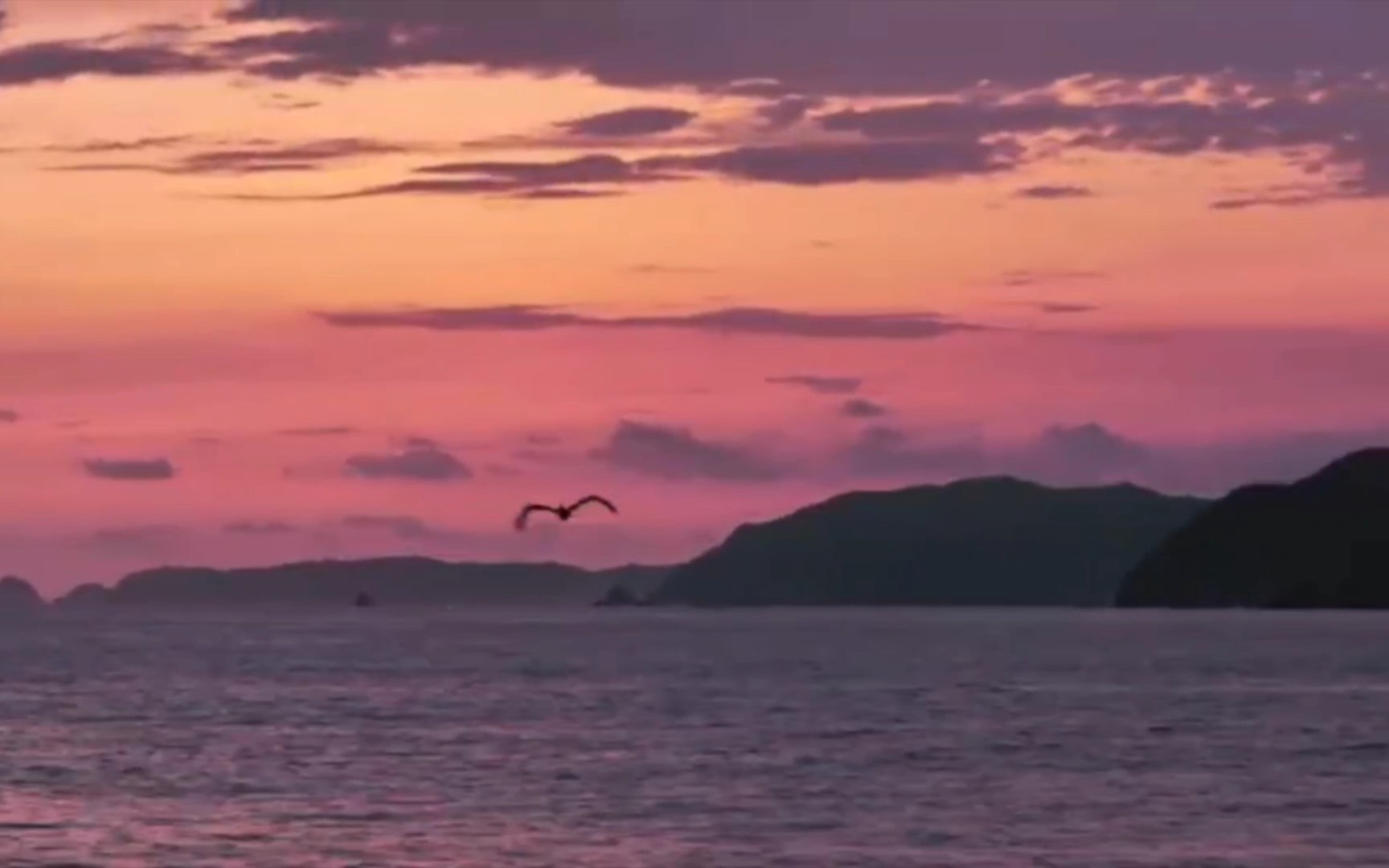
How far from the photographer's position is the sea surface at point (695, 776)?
6034cm

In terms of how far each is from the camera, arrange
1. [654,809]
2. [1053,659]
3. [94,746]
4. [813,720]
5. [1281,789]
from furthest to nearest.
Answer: [1053,659] < [813,720] < [94,746] < [1281,789] < [654,809]

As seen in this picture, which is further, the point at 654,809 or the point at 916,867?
the point at 654,809

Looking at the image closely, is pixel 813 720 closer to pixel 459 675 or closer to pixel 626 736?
pixel 626 736

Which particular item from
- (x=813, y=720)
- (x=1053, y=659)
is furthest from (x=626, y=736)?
(x=1053, y=659)

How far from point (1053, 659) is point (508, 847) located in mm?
133671

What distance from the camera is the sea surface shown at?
198ft

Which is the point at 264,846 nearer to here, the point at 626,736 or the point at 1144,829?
the point at 1144,829

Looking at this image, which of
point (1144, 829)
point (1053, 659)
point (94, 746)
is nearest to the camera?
point (1144, 829)

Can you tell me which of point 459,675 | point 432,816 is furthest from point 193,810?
point 459,675

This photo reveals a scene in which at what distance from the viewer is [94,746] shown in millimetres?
91375

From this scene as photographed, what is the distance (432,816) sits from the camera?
219 ft

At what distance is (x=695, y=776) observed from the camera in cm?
7944

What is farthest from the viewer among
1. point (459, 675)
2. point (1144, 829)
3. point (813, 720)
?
point (459, 675)

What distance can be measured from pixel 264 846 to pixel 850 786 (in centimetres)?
1944
